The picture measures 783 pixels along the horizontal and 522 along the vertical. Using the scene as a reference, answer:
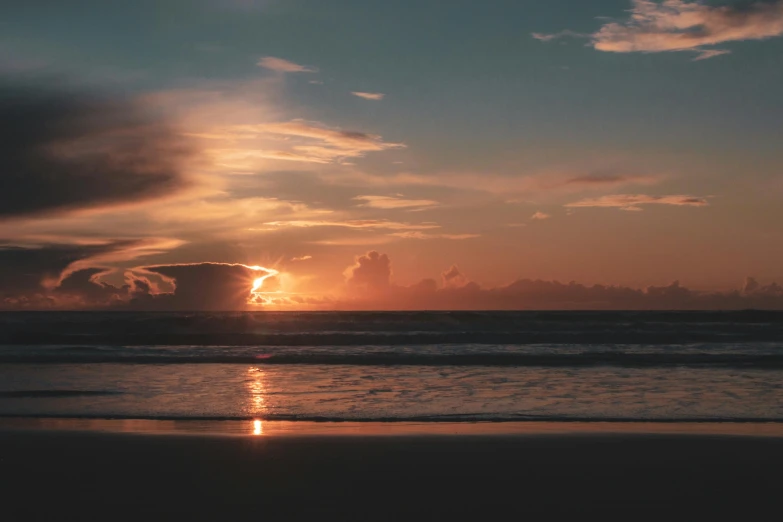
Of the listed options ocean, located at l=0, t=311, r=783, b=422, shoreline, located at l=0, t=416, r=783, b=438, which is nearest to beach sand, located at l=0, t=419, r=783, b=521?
shoreline, located at l=0, t=416, r=783, b=438

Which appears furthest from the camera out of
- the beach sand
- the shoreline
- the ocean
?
the ocean

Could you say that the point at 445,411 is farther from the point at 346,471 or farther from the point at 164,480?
the point at 164,480

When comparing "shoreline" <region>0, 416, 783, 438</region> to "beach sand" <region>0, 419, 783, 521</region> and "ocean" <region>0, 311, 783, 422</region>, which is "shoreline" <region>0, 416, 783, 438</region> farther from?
"ocean" <region>0, 311, 783, 422</region>

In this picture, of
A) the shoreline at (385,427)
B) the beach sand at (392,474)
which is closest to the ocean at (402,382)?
the shoreline at (385,427)

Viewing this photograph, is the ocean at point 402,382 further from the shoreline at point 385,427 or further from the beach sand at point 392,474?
the beach sand at point 392,474

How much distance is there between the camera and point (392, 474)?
9.53m

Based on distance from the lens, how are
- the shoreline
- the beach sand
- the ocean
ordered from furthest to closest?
1. the ocean
2. the shoreline
3. the beach sand

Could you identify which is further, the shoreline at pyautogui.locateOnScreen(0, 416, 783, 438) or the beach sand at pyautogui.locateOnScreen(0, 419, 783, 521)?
the shoreline at pyautogui.locateOnScreen(0, 416, 783, 438)

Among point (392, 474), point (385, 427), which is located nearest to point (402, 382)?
point (385, 427)

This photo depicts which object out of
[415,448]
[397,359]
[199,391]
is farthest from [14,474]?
[397,359]

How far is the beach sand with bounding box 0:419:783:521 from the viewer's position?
7.97 m

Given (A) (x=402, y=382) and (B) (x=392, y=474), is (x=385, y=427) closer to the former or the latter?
(B) (x=392, y=474)

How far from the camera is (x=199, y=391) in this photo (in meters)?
18.1

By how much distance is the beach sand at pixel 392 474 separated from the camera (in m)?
7.97
